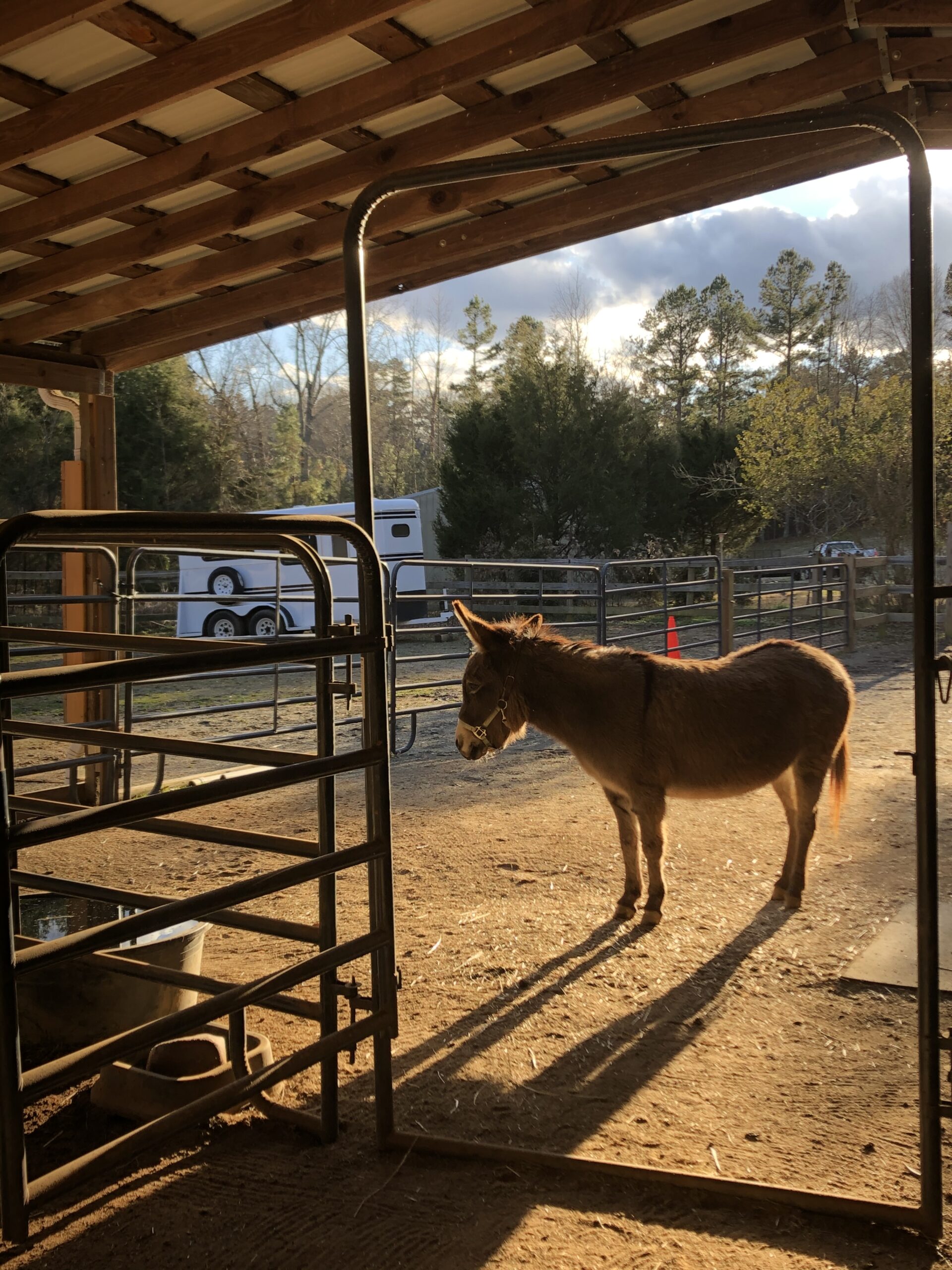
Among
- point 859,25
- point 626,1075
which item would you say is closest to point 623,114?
point 859,25

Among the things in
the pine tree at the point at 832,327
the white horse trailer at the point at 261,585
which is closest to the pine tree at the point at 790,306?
the pine tree at the point at 832,327

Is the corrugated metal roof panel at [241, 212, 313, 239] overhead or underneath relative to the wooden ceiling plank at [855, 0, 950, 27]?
underneath

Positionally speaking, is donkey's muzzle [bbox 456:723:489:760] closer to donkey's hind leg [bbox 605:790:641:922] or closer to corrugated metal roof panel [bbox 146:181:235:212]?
donkey's hind leg [bbox 605:790:641:922]

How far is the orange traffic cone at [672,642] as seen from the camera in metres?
10.0

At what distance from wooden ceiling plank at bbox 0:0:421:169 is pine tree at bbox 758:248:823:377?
36843 millimetres

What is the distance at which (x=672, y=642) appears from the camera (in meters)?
11.8

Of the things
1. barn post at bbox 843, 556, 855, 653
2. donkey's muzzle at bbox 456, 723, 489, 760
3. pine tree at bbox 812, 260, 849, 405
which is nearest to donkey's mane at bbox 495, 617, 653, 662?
donkey's muzzle at bbox 456, 723, 489, 760

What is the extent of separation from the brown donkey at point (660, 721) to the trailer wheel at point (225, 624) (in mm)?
13564

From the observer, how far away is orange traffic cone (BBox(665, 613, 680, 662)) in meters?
10.0

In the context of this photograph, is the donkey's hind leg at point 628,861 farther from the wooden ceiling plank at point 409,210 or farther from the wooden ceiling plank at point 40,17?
the wooden ceiling plank at point 40,17

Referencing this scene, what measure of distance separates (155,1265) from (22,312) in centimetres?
597

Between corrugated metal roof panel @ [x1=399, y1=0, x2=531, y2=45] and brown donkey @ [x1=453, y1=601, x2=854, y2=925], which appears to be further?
brown donkey @ [x1=453, y1=601, x2=854, y2=925]

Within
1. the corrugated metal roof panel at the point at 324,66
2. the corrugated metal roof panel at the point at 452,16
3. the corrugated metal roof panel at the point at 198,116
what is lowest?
the corrugated metal roof panel at the point at 198,116

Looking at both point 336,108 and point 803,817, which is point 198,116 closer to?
point 336,108
